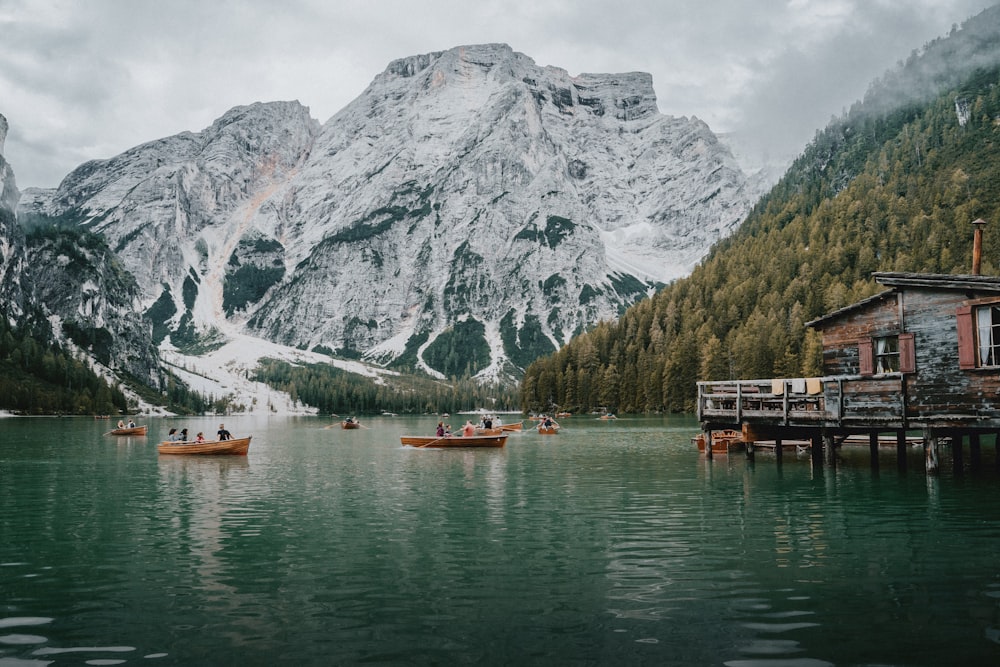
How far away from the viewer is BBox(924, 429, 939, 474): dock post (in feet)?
135

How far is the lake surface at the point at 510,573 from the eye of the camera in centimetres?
1385

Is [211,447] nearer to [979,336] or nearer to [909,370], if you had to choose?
[909,370]

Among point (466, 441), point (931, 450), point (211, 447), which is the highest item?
point (931, 450)

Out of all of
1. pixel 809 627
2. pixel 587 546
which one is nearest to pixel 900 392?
pixel 587 546

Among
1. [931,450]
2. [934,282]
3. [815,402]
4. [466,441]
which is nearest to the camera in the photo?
[934,282]

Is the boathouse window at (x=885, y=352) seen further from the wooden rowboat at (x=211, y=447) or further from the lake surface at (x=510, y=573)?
the wooden rowboat at (x=211, y=447)

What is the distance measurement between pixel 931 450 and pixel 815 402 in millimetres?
7505

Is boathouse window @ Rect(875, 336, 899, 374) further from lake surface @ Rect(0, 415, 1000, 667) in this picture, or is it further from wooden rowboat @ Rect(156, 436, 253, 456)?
wooden rowboat @ Rect(156, 436, 253, 456)

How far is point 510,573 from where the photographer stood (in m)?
20.0

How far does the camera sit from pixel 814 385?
4609cm

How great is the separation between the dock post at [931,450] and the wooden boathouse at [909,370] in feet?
0.18

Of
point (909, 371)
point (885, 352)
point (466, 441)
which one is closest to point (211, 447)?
point (466, 441)

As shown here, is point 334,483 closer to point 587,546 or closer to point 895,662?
point 587,546

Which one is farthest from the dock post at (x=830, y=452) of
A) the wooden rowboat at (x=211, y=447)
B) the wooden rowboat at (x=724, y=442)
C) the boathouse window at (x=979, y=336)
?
the wooden rowboat at (x=211, y=447)
